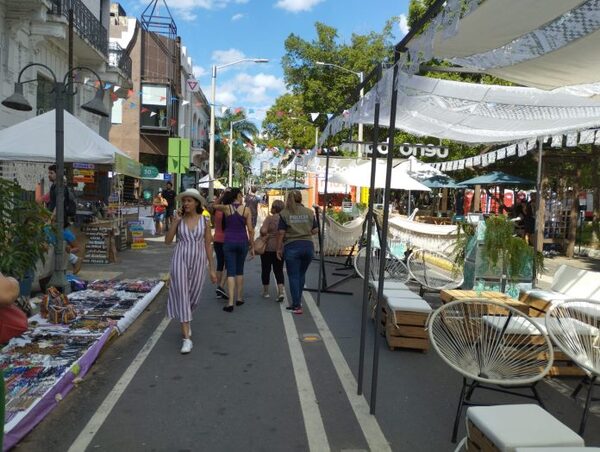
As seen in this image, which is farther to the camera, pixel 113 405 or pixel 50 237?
pixel 50 237

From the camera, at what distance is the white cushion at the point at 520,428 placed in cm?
258

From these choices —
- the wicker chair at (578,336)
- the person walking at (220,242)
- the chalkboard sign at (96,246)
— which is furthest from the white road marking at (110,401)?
the chalkboard sign at (96,246)

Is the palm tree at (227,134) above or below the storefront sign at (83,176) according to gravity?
above

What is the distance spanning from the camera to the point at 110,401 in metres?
4.28

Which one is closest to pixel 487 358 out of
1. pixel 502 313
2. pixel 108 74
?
pixel 502 313

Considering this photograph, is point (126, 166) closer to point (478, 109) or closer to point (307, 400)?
point (478, 109)

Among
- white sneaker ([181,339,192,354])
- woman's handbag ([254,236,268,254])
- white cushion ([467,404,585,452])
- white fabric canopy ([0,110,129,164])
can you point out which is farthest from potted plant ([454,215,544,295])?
white fabric canopy ([0,110,129,164])

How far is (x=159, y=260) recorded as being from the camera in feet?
40.7

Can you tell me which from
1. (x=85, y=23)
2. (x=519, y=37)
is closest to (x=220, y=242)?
(x=519, y=37)

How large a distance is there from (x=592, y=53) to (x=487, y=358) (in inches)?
89.6

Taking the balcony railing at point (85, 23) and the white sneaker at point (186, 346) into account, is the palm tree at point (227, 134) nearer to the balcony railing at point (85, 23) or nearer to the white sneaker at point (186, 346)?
the balcony railing at point (85, 23)

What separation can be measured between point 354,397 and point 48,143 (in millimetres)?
7418

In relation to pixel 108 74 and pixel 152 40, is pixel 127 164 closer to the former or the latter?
pixel 108 74

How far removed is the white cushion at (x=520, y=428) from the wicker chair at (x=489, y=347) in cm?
67
